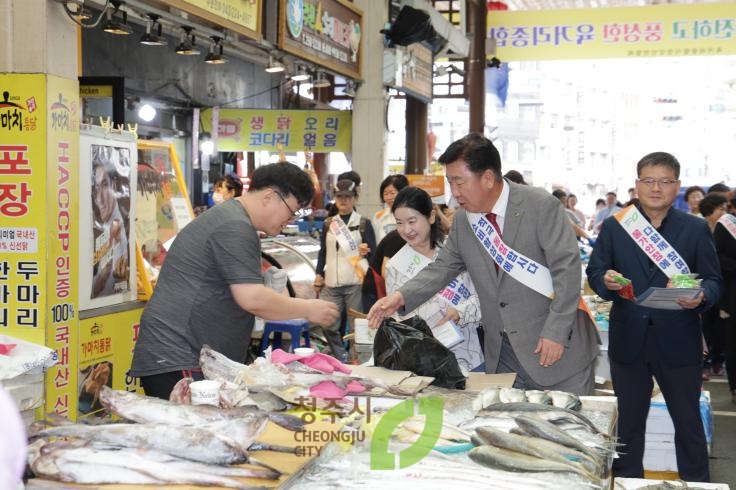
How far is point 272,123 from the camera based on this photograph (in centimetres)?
1407

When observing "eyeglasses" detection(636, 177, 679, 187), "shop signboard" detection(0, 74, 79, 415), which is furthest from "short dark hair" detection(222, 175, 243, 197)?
"eyeglasses" detection(636, 177, 679, 187)

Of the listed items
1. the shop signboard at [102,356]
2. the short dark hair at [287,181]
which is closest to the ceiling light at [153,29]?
the shop signboard at [102,356]

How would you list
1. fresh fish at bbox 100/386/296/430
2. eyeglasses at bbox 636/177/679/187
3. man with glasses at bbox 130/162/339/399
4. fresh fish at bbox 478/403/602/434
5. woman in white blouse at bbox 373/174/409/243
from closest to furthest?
fresh fish at bbox 100/386/296/430, fresh fish at bbox 478/403/602/434, man with glasses at bbox 130/162/339/399, eyeglasses at bbox 636/177/679/187, woman in white blouse at bbox 373/174/409/243

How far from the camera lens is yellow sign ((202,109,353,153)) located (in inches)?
523

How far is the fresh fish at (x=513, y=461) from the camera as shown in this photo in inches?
94.5

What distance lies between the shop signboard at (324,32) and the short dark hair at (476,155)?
5.51 m

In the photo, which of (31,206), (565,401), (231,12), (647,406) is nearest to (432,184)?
(231,12)

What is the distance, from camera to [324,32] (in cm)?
1038

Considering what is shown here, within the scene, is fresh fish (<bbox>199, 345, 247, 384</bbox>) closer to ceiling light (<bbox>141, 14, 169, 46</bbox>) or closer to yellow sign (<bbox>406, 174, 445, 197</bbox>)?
ceiling light (<bbox>141, 14, 169, 46</bbox>)

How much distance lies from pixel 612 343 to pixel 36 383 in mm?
3000

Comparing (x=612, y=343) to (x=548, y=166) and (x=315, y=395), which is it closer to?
(x=315, y=395)

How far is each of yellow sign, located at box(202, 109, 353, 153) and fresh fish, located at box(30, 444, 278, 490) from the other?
11.1 m

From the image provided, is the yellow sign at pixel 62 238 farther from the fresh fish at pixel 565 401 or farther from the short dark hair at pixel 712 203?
the short dark hair at pixel 712 203

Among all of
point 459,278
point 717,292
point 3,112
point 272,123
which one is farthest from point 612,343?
point 272,123
